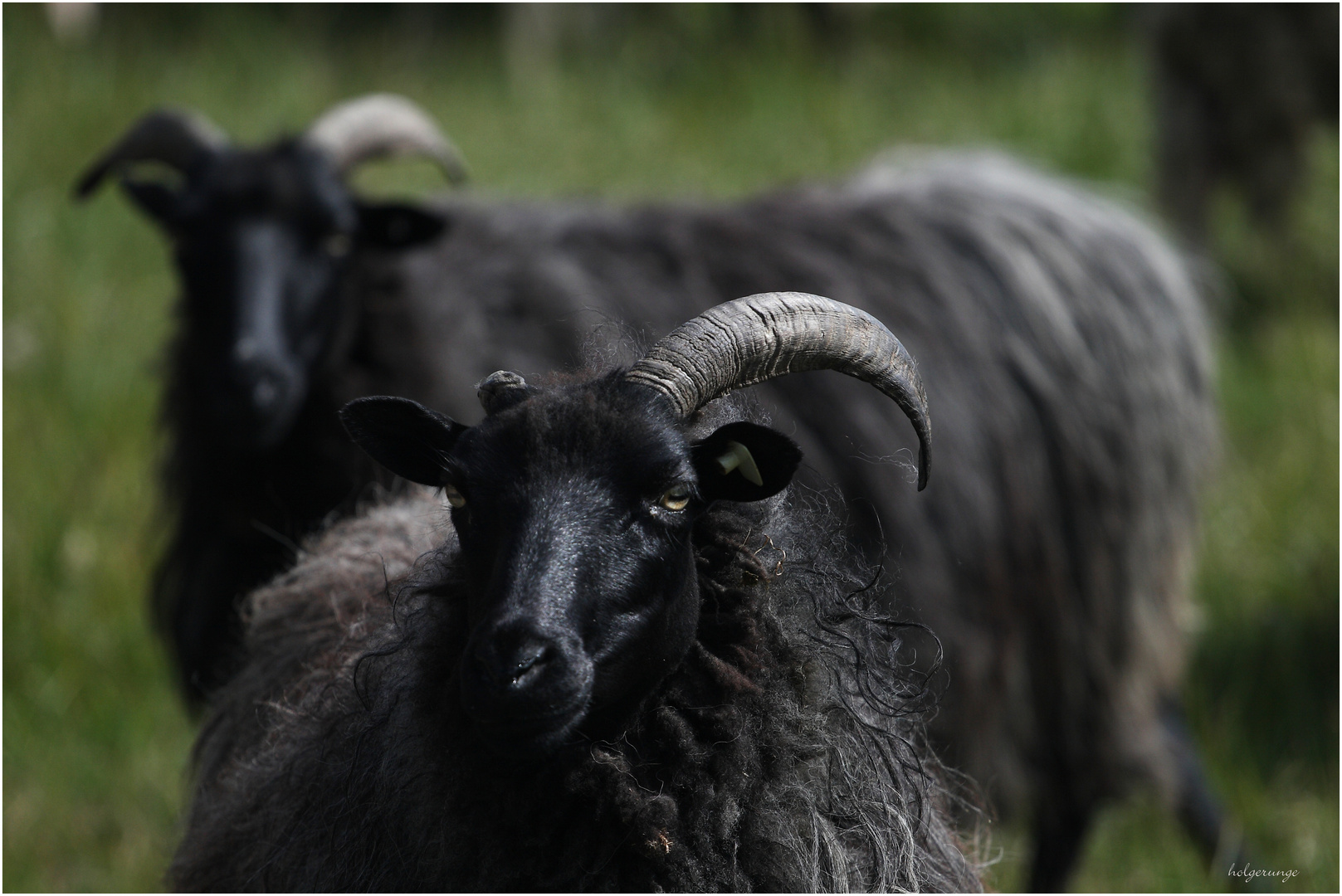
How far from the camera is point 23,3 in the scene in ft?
39.1

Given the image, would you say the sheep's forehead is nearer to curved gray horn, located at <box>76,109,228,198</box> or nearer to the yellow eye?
the yellow eye

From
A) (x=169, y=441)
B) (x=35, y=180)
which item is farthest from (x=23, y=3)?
(x=169, y=441)

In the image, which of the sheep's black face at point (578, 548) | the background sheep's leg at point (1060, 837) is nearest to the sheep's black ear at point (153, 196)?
the sheep's black face at point (578, 548)

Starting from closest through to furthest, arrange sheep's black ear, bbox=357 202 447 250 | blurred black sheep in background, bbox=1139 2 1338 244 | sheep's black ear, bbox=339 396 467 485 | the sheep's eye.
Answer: sheep's black ear, bbox=339 396 467 485 → the sheep's eye → sheep's black ear, bbox=357 202 447 250 → blurred black sheep in background, bbox=1139 2 1338 244

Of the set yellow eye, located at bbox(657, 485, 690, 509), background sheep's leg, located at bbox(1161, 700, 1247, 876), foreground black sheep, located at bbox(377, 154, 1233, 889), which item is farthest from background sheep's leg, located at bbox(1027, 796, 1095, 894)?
yellow eye, located at bbox(657, 485, 690, 509)

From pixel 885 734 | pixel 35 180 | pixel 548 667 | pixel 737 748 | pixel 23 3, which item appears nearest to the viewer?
pixel 548 667

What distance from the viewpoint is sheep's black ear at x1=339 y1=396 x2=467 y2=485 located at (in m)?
2.63

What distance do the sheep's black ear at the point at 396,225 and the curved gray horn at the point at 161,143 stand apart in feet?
2.16

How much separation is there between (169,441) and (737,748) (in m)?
3.46

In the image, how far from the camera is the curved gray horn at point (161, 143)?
5141 millimetres

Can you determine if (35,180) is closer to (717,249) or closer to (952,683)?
(717,249)

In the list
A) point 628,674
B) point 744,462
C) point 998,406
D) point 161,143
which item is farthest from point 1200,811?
point 161,143

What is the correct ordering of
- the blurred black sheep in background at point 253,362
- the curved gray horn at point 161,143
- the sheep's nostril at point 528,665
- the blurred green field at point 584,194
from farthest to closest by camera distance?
1. the blurred green field at point 584,194
2. the curved gray horn at point 161,143
3. the blurred black sheep in background at point 253,362
4. the sheep's nostril at point 528,665

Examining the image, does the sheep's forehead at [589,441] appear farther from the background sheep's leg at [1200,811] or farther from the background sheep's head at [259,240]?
the background sheep's leg at [1200,811]
